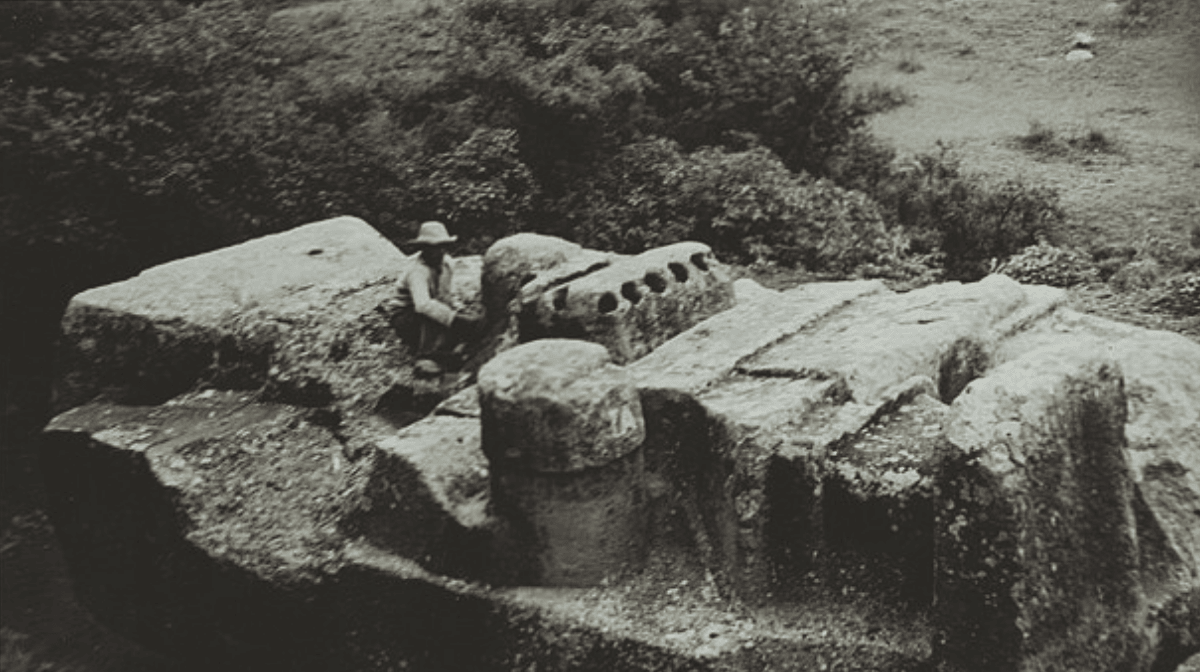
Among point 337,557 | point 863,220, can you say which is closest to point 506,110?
point 863,220

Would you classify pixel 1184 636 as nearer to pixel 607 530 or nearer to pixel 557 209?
pixel 607 530

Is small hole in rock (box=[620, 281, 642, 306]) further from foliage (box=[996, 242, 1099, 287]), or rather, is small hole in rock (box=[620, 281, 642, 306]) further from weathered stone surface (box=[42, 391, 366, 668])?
foliage (box=[996, 242, 1099, 287])

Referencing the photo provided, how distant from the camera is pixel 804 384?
17.0 ft

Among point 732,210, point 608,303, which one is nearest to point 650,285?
point 608,303

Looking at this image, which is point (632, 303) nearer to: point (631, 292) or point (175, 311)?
point (631, 292)

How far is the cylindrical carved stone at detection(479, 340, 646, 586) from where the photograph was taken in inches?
186

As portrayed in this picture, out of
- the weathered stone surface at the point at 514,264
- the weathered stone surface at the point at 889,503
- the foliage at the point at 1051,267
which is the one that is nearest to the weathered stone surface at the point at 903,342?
the weathered stone surface at the point at 889,503

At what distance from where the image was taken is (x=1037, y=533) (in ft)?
13.5

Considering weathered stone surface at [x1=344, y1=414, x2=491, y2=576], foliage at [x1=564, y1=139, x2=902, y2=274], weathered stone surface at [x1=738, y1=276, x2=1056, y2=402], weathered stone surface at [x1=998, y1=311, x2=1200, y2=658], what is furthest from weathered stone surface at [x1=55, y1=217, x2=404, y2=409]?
weathered stone surface at [x1=998, y1=311, x2=1200, y2=658]

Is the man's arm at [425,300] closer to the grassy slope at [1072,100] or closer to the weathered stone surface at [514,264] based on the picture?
the weathered stone surface at [514,264]

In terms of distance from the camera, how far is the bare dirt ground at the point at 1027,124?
292 inches

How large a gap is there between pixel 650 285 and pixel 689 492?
4.37 ft

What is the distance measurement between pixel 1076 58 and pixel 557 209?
301 inches

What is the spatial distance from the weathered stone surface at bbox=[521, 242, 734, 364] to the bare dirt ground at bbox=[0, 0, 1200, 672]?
3.18 m
